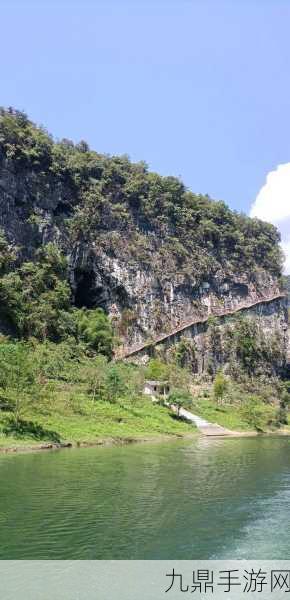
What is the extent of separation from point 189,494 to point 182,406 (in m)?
43.9

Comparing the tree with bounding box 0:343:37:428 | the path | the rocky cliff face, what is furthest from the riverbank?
the rocky cliff face

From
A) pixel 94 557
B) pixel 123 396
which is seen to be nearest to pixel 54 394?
pixel 123 396

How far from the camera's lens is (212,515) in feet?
60.8

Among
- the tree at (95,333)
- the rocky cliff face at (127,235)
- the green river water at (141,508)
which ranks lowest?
the green river water at (141,508)

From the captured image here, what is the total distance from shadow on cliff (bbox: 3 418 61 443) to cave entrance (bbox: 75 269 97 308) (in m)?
49.7

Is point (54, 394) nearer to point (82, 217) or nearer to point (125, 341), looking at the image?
point (125, 341)

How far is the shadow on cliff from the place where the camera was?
1517 inches

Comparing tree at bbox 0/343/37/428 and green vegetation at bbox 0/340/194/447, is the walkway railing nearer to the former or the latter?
green vegetation at bbox 0/340/194/447

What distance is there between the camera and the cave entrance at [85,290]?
295 feet

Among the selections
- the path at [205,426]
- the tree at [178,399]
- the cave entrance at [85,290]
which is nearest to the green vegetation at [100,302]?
the tree at [178,399]

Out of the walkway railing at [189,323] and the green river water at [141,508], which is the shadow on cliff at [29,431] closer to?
the green river water at [141,508]

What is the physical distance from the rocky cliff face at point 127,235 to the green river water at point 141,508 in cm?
5595

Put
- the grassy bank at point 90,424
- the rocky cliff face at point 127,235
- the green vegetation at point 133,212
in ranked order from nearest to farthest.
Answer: the grassy bank at point 90,424 → the rocky cliff face at point 127,235 → the green vegetation at point 133,212

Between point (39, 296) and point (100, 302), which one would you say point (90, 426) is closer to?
point (39, 296)
